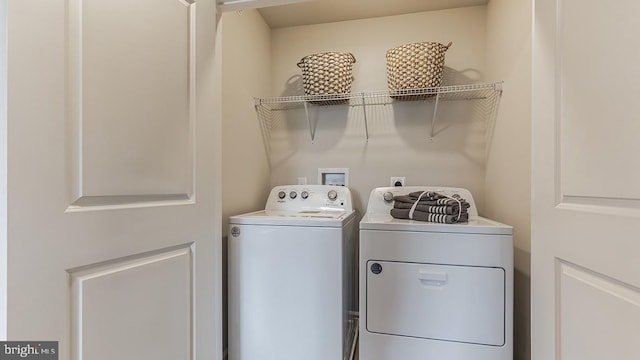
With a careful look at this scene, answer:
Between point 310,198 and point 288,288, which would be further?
point 310,198

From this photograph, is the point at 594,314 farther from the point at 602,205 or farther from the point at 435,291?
the point at 435,291

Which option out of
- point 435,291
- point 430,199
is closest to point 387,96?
point 430,199

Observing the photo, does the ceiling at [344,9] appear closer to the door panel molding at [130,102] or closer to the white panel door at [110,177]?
the white panel door at [110,177]

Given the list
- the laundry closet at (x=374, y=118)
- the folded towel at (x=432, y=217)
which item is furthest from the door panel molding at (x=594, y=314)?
the laundry closet at (x=374, y=118)

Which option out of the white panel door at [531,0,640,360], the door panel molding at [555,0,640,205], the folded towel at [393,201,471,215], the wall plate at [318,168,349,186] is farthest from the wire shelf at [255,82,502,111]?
the door panel molding at [555,0,640,205]

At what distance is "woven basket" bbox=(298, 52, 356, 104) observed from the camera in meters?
1.94

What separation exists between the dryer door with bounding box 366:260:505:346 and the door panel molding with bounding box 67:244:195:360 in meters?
0.83

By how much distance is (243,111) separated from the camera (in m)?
1.87

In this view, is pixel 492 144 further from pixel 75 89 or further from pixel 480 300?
pixel 75 89

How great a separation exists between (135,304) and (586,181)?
130 cm

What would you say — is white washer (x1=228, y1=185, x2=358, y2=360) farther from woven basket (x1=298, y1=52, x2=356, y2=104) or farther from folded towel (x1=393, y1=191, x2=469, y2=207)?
woven basket (x1=298, y1=52, x2=356, y2=104)

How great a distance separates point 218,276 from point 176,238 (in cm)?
31

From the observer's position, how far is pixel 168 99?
3.13ft

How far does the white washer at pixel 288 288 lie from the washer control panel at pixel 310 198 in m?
0.42
